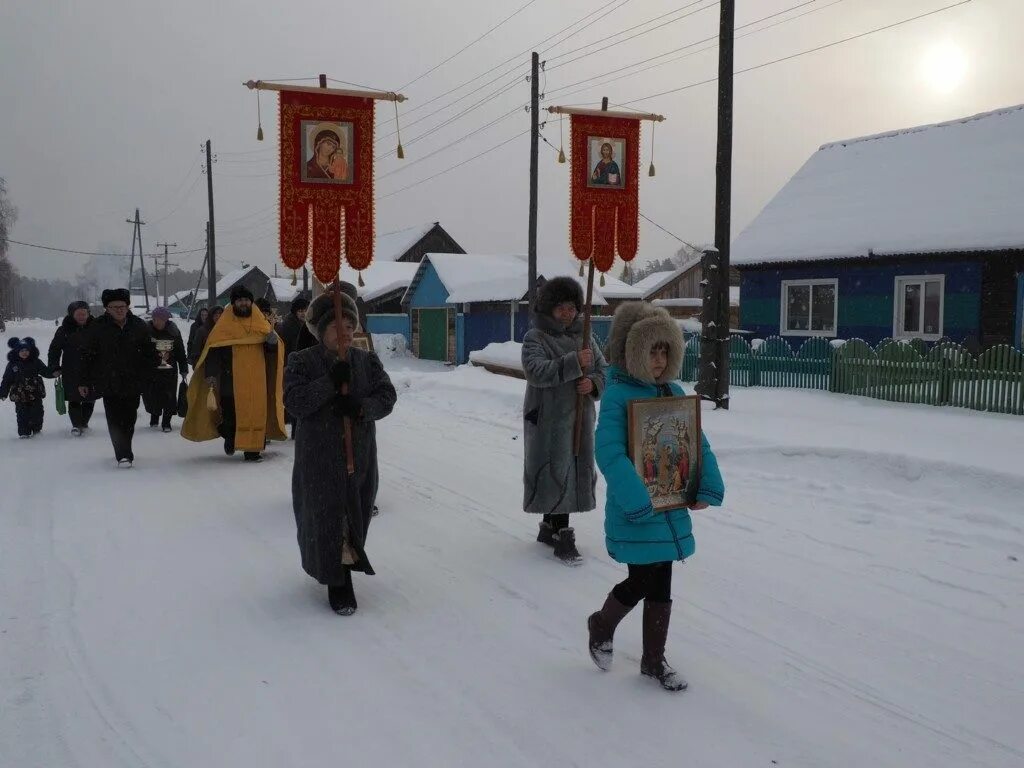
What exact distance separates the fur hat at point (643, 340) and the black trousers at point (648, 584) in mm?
798

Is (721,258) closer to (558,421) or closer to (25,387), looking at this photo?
(558,421)

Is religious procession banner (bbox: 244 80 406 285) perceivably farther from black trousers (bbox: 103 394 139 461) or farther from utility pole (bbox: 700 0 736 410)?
utility pole (bbox: 700 0 736 410)

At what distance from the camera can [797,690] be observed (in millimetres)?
3502

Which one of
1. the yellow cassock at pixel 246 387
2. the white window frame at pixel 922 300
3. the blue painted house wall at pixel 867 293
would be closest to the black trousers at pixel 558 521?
the yellow cassock at pixel 246 387

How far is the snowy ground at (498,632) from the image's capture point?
3.10 metres

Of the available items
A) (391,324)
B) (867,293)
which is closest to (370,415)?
(867,293)

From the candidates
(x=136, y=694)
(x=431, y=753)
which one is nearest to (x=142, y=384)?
(x=136, y=694)

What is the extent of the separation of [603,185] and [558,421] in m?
3.02

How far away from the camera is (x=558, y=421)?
209 inches

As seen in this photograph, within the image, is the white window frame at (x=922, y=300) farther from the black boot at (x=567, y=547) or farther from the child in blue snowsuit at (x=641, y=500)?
the child in blue snowsuit at (x=641, y=500)

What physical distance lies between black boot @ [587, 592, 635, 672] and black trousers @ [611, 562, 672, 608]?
0.07 m

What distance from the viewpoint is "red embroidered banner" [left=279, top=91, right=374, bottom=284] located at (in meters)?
5.57

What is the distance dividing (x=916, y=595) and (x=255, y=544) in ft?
13.6

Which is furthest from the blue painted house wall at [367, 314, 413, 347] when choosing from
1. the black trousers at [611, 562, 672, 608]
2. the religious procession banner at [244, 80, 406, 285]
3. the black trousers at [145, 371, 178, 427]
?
the black trousers at [611, 562, 672, 608]
